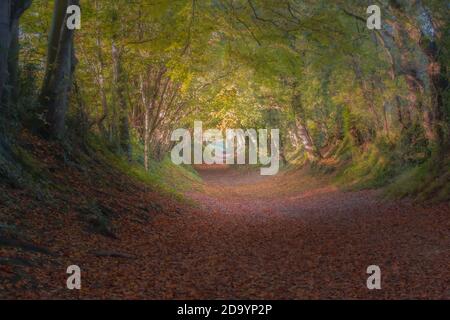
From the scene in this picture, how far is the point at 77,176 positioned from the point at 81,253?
535 centimetres

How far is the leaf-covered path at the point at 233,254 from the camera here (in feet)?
23.8

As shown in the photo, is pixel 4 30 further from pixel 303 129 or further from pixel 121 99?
pixel 303 129

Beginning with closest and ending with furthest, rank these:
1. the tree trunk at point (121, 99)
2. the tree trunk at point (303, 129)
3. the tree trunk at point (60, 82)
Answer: the tree trunk at point (60, 82), the tree trunk at point (121, 99), the tree trunk at point (303, 129)

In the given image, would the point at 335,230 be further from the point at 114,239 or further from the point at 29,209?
the point at 29,209

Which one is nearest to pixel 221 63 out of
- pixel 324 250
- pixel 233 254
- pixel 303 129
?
pixel 303 129

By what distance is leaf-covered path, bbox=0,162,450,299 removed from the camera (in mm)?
7242

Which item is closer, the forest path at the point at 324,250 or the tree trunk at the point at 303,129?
the forest path at the point at 324,250

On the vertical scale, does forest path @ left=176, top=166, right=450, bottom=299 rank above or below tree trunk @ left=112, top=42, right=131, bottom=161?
below

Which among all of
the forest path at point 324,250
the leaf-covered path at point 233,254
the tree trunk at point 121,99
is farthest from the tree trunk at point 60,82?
the forest path at point 324,250

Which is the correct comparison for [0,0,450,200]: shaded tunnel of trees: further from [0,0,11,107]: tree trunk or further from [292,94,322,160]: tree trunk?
[292,94,322,160]: tree trunk

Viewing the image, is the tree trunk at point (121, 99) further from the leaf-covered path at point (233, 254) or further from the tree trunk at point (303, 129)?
the tree trunk at point (303, 129)

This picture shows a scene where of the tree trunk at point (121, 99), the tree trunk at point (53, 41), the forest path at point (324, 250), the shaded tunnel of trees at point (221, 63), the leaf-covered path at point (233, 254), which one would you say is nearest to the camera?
the leaf-covered path at point (233, 254)

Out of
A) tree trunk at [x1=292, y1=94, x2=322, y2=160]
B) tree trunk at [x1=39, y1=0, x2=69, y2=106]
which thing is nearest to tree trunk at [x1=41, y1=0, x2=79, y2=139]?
tree trunk at [x1=39, y1=0, x2=69, y2=106]
